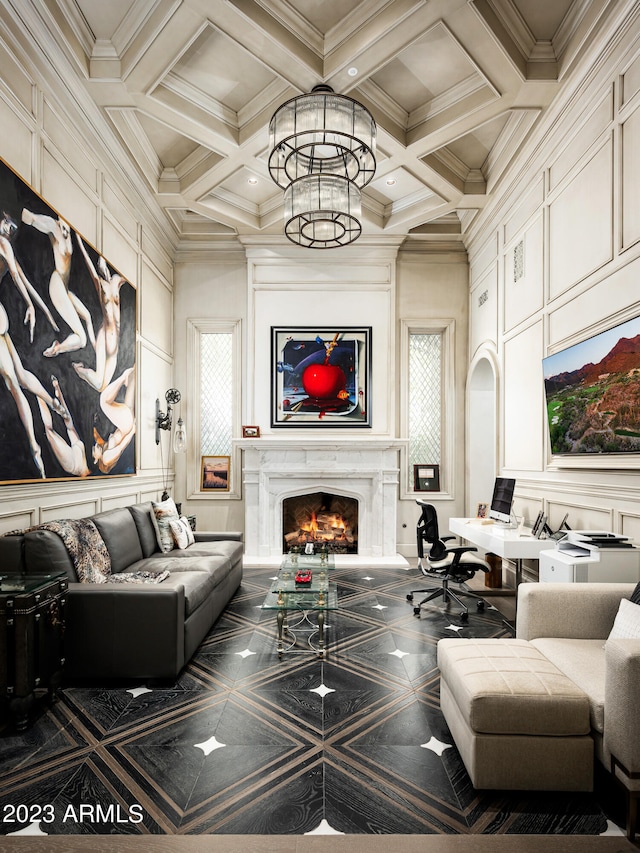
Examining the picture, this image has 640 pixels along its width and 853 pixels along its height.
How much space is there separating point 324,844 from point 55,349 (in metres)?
3.30

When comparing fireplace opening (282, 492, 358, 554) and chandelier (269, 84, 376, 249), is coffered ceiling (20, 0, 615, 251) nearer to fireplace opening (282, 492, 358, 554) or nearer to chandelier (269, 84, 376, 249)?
chandelier (269, 84, 376, 249)

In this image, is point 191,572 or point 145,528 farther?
point 145,528

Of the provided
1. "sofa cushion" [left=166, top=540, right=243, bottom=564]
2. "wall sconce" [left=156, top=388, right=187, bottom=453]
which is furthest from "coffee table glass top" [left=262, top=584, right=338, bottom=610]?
"wall sconce" [left=156, top=388, right=187, bottom=453]

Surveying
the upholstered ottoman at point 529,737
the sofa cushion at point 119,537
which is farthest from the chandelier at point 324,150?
the upholstered ottoman at point 529,737

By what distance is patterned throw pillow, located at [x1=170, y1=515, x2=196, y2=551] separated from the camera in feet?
16.2

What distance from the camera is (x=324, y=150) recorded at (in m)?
4.53

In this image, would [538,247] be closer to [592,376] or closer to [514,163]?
[514,163]

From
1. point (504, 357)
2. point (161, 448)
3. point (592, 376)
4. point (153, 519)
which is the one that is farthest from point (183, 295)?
point (592, 376)

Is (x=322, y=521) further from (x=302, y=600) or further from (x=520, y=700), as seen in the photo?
(x=520, y=700)

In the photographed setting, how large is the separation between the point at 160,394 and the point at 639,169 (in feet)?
17.2

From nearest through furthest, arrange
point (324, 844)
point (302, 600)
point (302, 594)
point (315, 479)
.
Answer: point (324, 844) → point (302, 600) → point (302, 594) → point (315, 479)

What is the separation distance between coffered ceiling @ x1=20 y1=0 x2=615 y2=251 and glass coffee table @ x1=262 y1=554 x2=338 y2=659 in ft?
12.5

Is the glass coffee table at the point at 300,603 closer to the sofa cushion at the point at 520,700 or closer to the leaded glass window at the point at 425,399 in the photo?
the sofa cushion at the point at 520,700

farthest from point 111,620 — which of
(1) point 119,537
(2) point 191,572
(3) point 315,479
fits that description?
(3) point 315,479
